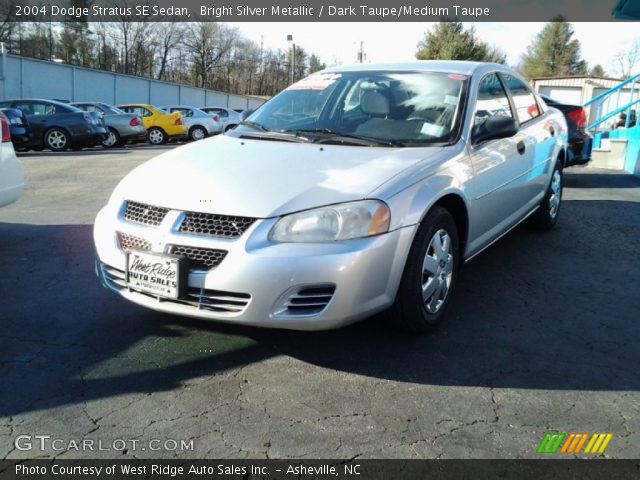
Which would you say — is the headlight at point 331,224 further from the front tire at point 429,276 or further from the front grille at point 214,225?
the front tire at point 429,276

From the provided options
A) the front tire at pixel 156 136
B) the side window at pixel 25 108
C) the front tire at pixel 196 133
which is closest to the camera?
the side window at pixel 25 108

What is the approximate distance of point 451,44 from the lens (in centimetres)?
4862

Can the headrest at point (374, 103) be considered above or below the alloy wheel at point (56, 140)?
above

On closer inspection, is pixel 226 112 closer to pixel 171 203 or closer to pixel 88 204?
pixel 88 204

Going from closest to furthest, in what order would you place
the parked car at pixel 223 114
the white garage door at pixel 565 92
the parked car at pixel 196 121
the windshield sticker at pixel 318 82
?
the windshield sticker at pixel 318 82, the parked car at pixel 196 121, the parked car at pixel 223 114, the white garage door at pixel 565 92

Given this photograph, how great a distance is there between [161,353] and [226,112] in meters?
23.0

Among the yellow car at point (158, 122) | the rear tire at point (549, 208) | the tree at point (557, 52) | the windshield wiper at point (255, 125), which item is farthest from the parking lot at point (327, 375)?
the tree at point (557, 52)

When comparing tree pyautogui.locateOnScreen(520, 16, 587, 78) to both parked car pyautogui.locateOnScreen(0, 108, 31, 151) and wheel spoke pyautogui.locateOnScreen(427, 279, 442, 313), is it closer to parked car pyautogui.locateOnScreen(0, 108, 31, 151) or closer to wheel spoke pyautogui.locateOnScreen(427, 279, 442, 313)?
parked car pyautogui.locateOnScreen(0, 108, 31, 151)

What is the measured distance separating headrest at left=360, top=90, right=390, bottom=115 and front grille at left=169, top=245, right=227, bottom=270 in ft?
5.78

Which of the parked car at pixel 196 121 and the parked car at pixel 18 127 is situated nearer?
the parked car at pixel 18 127

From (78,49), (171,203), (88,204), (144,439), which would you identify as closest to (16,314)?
(171,203)

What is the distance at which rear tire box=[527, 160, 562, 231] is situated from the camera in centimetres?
577

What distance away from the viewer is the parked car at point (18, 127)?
46.9 ft

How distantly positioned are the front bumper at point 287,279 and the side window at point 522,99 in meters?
2.53
